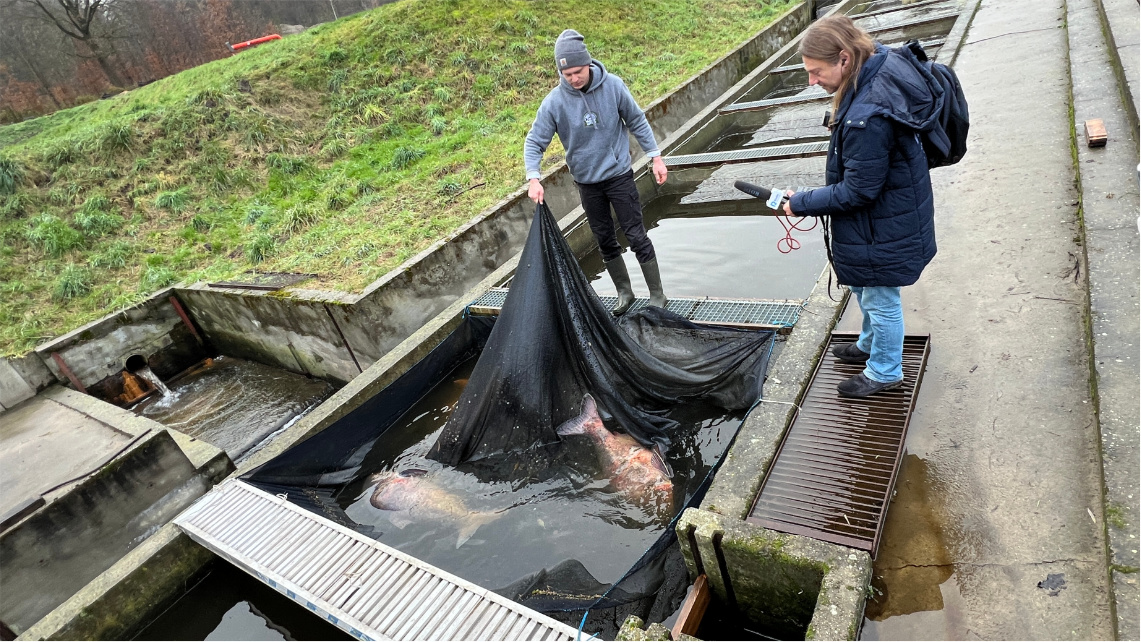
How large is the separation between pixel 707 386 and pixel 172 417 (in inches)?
253

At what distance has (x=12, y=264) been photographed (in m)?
8.24

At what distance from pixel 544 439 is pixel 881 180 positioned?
220 cm

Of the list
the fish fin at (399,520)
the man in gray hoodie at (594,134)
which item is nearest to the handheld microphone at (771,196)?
the man in gray hoodie at (594,134)

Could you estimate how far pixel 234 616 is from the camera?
3.27m

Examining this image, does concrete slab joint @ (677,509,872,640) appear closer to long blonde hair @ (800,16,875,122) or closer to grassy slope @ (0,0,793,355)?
long blonde hair @ (800,16,875,122)

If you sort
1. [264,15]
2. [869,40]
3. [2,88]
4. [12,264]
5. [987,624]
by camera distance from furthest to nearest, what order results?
[264,15]
[2,88]
[12,264]
[869,40]
[987,624]

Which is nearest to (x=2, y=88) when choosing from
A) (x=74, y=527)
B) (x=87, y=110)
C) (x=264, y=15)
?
(x=87, y=110)

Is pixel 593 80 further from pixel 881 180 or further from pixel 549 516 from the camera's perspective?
pixel 549 516

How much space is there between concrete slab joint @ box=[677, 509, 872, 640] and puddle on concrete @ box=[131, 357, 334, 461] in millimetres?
5081

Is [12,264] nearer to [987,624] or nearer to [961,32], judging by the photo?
[987,624]

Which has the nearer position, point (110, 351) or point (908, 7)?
point (110, 351)

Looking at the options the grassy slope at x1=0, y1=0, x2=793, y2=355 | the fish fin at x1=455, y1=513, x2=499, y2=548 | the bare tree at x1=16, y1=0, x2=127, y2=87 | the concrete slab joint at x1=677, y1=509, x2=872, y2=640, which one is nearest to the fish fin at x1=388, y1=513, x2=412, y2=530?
the fish fin at x1=455, y1=513, x2=499, y2=548

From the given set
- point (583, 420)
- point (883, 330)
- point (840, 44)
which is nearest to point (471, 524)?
point (583, 420)

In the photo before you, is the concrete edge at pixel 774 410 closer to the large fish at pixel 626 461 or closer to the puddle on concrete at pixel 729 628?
the puddle on concrete at pixel 729 628
